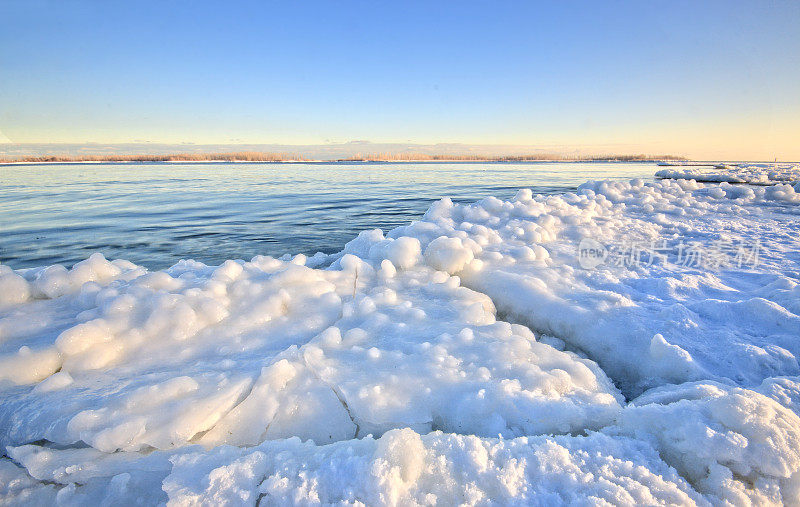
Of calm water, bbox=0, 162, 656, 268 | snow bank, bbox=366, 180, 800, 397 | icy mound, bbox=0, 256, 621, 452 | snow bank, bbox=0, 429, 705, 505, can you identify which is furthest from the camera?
calm water, bbox=0, 162, 656, 268

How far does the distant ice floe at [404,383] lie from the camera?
4.29 ft

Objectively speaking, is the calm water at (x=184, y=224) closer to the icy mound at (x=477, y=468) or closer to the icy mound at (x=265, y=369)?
the icy mound at (x=265, y=369)

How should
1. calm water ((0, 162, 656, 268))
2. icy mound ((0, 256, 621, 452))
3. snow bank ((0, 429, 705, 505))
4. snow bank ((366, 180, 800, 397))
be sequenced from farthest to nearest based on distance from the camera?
calm water ((0, 162, 656, 268)) < snow bank ((366, 180, 800, 397)) < icy mound ((0, 256, 621, 452)) < snow bank ((0, 429, 705, 505))

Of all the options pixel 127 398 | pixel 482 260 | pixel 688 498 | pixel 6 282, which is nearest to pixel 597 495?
pixel 688 498

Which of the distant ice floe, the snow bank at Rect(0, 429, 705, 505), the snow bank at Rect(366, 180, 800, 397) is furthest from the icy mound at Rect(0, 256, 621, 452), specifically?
the snow bank at Rect(366, 180, 800, 397)

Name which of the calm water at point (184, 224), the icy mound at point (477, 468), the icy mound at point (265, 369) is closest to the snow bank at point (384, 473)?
the icy mound at point (477, 468)

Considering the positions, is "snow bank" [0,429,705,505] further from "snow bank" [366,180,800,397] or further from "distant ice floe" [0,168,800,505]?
"snow bank" [366,180,800,397]

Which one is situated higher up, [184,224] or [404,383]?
[184,224]

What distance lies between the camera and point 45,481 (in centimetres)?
143

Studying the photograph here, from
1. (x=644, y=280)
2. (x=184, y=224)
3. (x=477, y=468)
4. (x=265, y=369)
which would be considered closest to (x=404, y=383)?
(x=477, y=468)

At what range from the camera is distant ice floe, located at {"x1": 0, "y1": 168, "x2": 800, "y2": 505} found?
1.31 meters

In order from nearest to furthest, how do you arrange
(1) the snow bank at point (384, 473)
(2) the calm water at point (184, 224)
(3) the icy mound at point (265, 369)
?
(1) the snow bank at point (384, 473)
(3) the icy mound at point (265, 369)
(2) the calm water at point (184, 224)

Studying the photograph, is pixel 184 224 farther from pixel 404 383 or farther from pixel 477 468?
pixel 477 468

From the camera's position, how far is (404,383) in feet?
6.29
